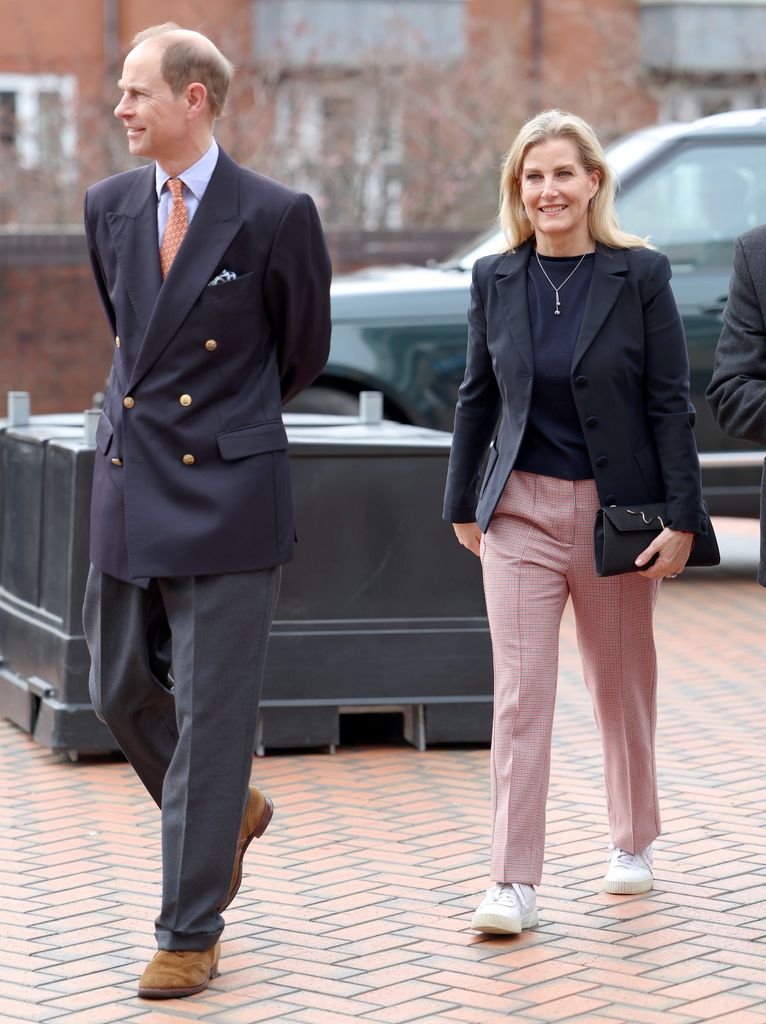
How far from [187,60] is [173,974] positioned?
199cm

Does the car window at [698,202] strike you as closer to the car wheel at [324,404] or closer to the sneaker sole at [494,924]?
the car wheel at [324,404]

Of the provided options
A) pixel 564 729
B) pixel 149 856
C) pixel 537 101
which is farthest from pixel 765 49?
pixel 149 856

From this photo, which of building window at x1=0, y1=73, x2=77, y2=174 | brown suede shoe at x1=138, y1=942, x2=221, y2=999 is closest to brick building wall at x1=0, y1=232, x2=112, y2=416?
building window at x1=0, y1=73, x2=77, y2=174

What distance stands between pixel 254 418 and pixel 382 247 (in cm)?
1059

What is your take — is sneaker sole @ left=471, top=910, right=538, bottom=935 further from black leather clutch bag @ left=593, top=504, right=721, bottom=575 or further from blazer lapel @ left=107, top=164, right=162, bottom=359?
blazer lapel @ left=107, top=164, right=162, bottom=359

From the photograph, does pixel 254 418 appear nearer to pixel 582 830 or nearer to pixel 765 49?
pixel 582 830

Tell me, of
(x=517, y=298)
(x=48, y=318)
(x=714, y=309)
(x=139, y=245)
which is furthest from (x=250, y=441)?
(x=48, y=318)

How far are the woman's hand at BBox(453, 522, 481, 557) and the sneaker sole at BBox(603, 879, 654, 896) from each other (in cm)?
93

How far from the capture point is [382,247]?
1452 centimetres

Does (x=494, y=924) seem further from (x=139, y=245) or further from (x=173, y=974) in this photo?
(x=139, y=245)

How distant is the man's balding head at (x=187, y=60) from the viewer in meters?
4.05

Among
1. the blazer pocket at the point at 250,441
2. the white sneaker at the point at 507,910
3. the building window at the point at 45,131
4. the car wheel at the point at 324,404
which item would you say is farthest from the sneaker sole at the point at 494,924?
the building window at the point at 45,131

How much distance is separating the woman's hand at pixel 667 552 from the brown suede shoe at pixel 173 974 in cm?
138

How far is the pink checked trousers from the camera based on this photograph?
4484 millimetres
